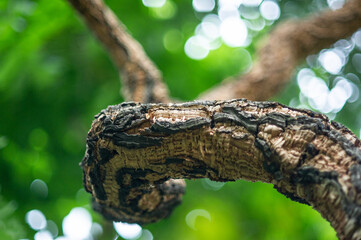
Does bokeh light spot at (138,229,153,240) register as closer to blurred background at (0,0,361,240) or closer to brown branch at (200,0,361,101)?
blurred background at (0,0,361,240)

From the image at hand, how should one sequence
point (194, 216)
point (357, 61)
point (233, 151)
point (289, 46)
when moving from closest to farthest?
point (233, 151) → point (289, 46) → point (194, 216) → point (357, 61)

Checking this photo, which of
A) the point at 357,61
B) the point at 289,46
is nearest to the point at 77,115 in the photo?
the point at 289,46

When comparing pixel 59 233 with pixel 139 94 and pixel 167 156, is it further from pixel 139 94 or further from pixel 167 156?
pixel 167 156

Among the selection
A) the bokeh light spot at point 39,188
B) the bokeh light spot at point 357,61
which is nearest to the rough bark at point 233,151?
the bokeh light spot at point 39,188

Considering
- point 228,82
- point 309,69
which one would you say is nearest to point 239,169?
point 228,82

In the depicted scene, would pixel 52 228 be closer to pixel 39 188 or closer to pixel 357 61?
pixel 39 188

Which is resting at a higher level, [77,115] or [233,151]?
[77,115]

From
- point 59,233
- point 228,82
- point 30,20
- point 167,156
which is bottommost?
point 167,156
